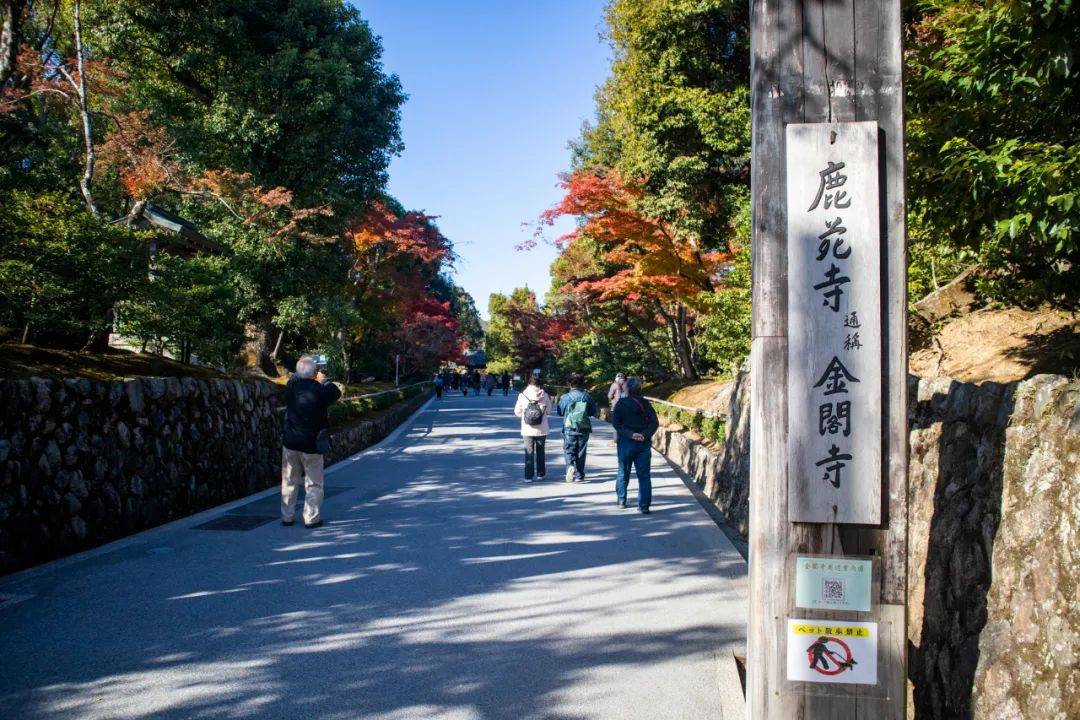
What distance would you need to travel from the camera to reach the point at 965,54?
557cm

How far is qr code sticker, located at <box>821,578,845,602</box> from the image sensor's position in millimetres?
2777

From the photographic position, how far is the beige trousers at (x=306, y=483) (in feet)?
24.7

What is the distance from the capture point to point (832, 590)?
278 cm

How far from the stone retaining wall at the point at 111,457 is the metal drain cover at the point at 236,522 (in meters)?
0.53

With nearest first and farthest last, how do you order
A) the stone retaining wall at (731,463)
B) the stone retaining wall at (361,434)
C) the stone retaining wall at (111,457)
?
1. the stone retaining wall at (111,457)
2. the stone retaining wall at (731,463)
3. the stone retaining wall at (361,434)

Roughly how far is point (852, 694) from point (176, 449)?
7.44m

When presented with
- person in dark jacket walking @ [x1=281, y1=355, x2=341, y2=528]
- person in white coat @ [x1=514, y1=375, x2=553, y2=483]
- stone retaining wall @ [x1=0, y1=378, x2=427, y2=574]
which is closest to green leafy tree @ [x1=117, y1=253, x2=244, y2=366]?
stone retaining wall @ [x1=0, y1=378, x2=427, y2=574]

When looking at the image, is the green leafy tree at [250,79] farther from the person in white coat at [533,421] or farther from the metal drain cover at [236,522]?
the metal drain cover at [236,522]

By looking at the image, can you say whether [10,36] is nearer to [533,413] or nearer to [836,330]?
[533,413]

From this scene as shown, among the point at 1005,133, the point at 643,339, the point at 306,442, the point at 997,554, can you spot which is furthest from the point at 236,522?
the point at 643,339

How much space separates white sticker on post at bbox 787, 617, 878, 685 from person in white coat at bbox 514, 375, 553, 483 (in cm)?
823

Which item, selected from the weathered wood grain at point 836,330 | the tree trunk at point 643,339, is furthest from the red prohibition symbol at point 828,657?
the tree trunk at point 643,339

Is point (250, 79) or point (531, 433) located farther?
point (250, 79)

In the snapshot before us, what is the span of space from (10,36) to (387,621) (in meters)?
10.2
